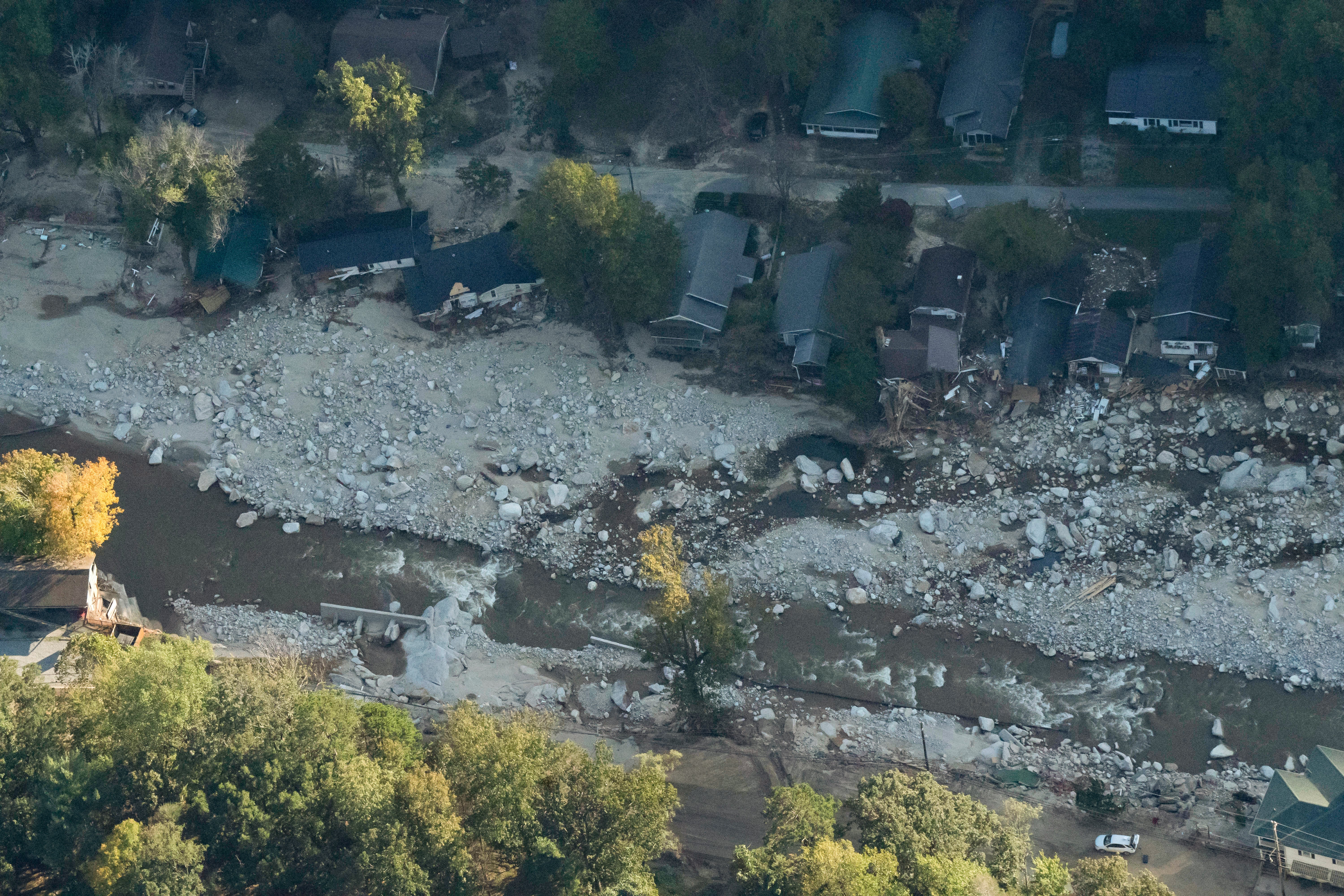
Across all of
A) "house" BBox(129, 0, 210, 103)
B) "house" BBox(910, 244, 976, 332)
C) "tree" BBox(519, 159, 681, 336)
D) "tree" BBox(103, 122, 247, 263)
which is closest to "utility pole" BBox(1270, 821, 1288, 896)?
"house" BBox(910, 244, 976, 332)

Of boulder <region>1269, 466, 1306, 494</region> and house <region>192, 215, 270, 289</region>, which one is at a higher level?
house <region>192, 215, 270, 289</region>

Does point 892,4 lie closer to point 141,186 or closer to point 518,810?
point 141,186

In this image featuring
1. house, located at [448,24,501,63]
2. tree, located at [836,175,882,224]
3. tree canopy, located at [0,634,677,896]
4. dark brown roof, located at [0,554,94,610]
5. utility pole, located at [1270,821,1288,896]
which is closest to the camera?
tree canopy, located at [0,634,677,896]

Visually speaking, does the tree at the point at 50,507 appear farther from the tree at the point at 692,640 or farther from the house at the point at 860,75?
the house at the point at 860,75

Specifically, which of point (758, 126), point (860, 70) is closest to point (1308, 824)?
point (860, 70)

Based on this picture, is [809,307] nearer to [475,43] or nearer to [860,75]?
[860,75]

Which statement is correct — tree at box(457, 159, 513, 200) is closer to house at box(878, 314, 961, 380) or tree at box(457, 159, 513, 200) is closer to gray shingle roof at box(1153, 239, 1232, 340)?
house at box(878, 314, 961, 380)
